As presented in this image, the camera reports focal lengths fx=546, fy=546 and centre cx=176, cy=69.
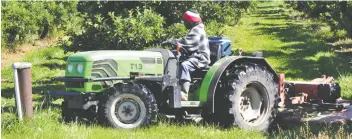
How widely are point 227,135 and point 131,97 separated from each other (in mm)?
1331

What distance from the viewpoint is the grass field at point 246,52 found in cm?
662

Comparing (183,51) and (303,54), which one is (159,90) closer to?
(183,51)

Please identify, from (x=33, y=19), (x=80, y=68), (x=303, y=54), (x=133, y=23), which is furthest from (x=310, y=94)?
(x=33, y=19)

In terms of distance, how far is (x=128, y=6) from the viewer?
11695 millimetres

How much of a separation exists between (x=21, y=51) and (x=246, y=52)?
7465mm

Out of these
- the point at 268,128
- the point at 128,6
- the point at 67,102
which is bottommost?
the point at 268,128

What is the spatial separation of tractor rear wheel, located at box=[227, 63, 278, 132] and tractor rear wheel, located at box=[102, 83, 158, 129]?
3.83 ft

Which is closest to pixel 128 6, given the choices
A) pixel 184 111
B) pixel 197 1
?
pixel 197 1

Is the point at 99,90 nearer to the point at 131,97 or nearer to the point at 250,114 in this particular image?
the point at 131,97

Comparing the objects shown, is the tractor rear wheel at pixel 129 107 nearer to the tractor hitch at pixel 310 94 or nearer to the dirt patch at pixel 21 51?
the tractor hitch at pixel 310 94

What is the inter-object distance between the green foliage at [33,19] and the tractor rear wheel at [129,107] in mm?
8499

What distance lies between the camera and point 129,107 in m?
7.17

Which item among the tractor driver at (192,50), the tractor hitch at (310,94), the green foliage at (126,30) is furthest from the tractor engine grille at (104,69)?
the green foliage at (126,30)

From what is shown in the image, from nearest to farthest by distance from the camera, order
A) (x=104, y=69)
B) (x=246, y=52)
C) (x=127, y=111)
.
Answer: (x=127, y=111), (x=104, y=69), (x=246, y=52)
